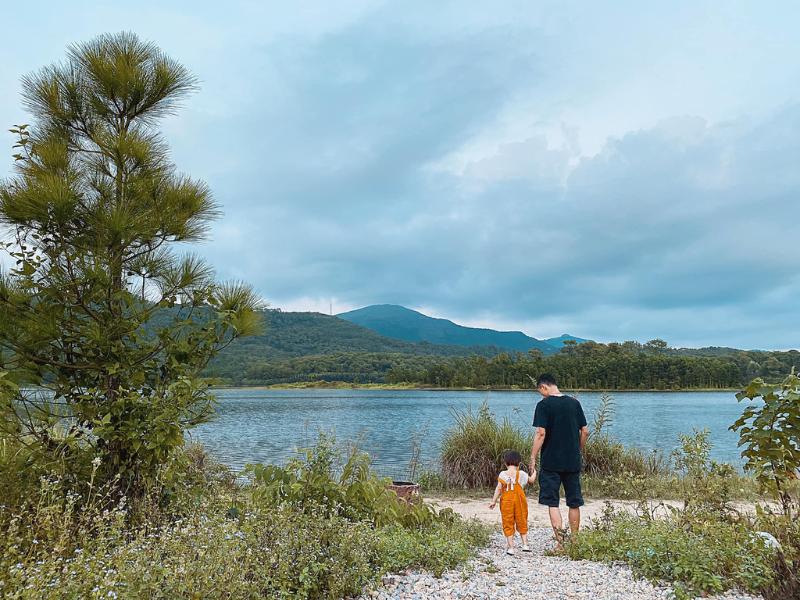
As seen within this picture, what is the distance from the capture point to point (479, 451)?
36.6ft

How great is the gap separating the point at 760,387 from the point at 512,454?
8.28 feet

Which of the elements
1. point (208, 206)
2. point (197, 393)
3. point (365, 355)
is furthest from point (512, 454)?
point (365, 355)

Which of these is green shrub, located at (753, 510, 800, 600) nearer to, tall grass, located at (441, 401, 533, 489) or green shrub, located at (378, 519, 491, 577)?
green shrub, located at (378, 519, 491, 577)

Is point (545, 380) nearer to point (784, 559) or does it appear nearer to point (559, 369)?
point (784, 559)

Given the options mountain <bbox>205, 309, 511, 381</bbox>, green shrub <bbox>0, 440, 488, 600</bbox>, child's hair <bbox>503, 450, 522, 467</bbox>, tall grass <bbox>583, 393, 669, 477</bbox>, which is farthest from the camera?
mountain <bbox>205, 309, 511, 381</bbox>

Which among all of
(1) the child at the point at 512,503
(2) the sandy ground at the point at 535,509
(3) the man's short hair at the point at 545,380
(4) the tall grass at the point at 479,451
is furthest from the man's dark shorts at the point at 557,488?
(4) the tall grass at the point at 479,451

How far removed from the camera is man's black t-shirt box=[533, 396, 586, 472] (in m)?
5.94

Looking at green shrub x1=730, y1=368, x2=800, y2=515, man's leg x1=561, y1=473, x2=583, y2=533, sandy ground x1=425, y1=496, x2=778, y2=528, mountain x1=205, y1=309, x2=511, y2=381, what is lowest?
sandy ground x1=425, y1=496, x2=778, y2=528

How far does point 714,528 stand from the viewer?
14.3 ft

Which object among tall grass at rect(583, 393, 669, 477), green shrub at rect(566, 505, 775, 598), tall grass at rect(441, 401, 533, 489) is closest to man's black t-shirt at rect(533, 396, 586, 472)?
green shrub at rect(566, 505, 775, 598)

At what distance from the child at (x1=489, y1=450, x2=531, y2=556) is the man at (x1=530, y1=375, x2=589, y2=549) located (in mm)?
207

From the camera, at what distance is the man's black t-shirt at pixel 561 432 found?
19.5ft

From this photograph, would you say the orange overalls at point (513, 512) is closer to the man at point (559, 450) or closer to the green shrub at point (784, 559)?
the man at point (559, 450)

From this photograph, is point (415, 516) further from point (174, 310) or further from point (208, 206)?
point (208, 206)
